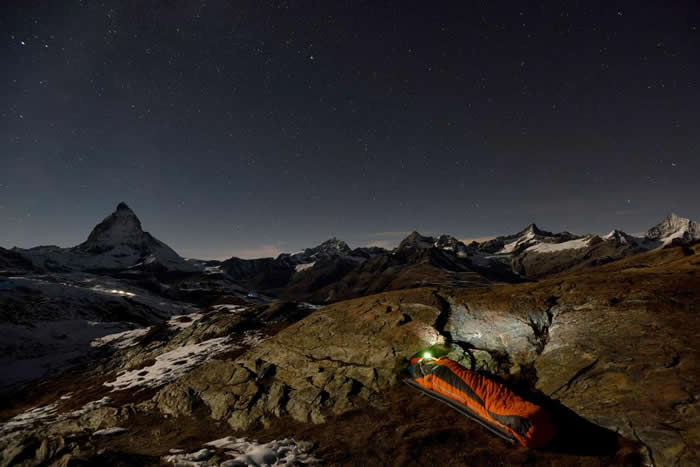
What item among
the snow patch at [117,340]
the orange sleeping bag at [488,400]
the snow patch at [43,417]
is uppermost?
the orange sleeping bag at [488,400]

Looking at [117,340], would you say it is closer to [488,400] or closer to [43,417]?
[43,417]

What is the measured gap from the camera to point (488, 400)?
9984mm

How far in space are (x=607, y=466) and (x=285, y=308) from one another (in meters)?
39.0

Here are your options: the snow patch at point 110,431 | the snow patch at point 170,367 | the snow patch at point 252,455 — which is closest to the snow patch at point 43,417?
the snow patch at point 170,367

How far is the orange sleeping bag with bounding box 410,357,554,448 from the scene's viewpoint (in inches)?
342

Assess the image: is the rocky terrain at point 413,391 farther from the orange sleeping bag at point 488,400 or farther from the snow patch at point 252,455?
the orange sleeping bag at point 488,400

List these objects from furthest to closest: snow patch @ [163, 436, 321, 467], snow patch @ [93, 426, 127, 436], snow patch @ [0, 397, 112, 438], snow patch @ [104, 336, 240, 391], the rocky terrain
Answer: snow patch @ [104, 336, 240, 391], snow patch @ [0, 397, 112, 438], snow patch @ [93, 426, 127, 436], snow patch @ [163, 436, 321, 467], the rocky terrain

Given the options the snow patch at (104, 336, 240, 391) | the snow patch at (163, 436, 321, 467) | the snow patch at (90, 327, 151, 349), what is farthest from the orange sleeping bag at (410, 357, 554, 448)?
the snow patch at (90, 327, 151, 349)

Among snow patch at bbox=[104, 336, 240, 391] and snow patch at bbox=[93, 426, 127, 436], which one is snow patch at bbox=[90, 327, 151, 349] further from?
snow patch at bbox=[93, 426, 127, 436]

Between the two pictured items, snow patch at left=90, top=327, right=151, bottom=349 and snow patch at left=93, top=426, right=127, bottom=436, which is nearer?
snow patch at left=93, top=426, right=127, bottom=436

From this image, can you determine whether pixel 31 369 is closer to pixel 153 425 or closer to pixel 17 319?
pixel 17 319

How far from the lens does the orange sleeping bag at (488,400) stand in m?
8.69

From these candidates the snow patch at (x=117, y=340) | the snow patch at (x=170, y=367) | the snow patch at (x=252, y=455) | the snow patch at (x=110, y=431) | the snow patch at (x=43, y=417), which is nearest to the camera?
Result: the snow patch at (x=252, y=455)

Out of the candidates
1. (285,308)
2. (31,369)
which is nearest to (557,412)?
(285,308)
